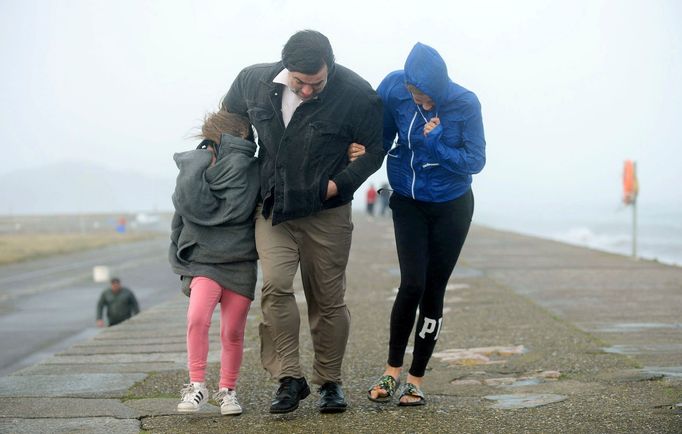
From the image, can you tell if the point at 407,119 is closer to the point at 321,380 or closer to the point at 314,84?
the point at 314,84

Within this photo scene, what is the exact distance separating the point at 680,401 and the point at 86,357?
4.44m

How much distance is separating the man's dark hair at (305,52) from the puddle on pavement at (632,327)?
4.28 m

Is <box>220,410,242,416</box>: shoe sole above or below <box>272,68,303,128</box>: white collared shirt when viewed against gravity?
below

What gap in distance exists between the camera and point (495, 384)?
231 inches

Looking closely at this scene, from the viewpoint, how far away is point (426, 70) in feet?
15.5

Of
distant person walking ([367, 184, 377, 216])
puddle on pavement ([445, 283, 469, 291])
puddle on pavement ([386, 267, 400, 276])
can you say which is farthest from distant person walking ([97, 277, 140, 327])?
distant person walking ([367, 184, 377, 216])

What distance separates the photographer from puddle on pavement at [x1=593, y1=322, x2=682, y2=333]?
7.87 metres

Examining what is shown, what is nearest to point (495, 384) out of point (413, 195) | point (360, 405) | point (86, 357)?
point (360, 405)

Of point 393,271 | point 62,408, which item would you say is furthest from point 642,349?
point 393,271

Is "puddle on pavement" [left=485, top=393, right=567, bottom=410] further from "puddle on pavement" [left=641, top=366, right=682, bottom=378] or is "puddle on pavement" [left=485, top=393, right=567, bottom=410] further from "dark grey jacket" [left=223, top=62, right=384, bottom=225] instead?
"dark grey jacket" [left=223, top=62, right=384, bottom=225]

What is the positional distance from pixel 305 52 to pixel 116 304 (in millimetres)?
12419

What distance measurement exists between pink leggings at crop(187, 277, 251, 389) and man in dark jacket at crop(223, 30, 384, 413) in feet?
0.45

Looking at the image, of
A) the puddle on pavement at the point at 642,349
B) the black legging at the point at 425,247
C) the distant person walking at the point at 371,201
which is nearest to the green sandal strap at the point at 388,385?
the black legging at the point at 425,247

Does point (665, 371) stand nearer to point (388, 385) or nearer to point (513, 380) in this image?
point (513, 380)
